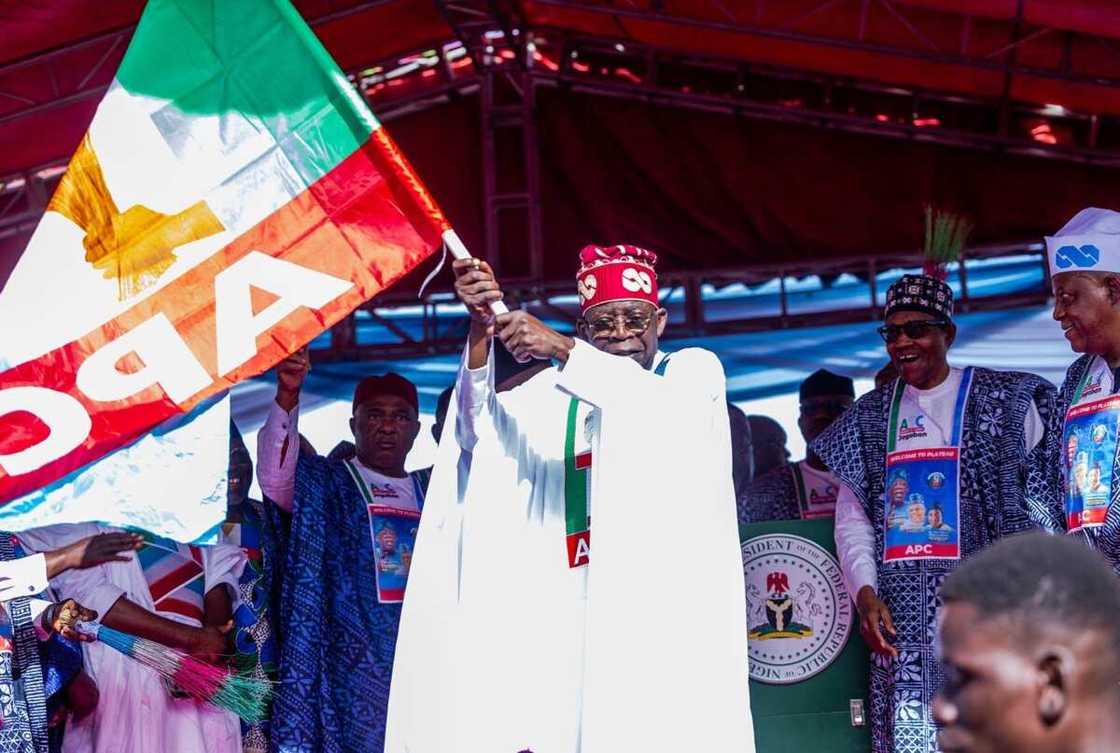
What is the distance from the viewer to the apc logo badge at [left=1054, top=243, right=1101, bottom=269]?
5.35 m

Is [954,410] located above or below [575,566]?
above

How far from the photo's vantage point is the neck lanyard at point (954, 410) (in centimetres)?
591

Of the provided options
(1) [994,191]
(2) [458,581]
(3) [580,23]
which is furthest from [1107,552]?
(3) [580,23]

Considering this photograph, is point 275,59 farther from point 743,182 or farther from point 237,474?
point 743,182

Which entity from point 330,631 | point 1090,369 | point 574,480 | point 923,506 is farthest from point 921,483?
point 330,631

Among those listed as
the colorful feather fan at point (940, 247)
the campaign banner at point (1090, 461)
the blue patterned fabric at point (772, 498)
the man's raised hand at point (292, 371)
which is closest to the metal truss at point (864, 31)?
the colorful feather fan at point (940, 247)

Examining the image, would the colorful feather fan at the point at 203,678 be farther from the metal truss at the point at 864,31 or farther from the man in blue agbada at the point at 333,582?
the metal truss at the point at 864,31

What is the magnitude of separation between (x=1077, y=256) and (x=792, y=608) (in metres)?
1.69

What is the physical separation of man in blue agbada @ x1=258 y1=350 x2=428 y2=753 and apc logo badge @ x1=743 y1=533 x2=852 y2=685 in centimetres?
Answer: 141

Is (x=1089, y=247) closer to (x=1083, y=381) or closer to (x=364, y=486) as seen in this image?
(x=1083, y=381)

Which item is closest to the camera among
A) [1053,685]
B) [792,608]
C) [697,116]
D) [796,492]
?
[1053,685]

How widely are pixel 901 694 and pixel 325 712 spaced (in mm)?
2167

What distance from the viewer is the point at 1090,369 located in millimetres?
5375

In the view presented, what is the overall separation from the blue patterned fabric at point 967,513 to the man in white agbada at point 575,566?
3.20 ft
